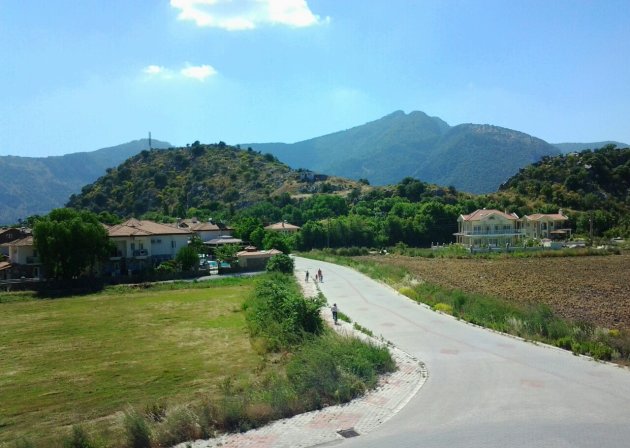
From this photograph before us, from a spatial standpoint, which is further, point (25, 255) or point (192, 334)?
point (25, 255)

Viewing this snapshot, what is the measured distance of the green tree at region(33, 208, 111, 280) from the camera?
4659 cm

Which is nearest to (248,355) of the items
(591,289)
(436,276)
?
(591,289)

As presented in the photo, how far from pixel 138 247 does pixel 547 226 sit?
62.5 meters

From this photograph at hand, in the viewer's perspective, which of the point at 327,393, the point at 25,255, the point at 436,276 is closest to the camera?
the point at 327,393

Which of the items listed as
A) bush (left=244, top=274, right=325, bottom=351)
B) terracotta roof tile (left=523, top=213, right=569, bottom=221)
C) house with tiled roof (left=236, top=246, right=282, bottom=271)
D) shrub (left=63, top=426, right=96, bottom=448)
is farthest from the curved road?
terracotta roof tile (left=523, top=213, right=569, bottom=221)

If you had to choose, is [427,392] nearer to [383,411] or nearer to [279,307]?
[383,411]

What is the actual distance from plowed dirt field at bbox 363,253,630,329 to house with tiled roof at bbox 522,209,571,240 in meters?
25.2

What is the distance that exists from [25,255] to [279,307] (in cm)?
A: 3827

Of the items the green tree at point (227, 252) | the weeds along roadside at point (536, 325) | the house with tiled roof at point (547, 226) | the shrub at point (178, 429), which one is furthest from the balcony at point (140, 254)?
the house with tiled roof at point (547, 226)

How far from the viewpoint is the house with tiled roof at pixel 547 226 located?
84125 millimetres

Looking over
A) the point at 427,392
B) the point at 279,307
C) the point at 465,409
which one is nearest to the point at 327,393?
the point at 427,392

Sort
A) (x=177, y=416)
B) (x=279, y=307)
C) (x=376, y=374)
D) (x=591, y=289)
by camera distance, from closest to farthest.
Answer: (x=177, y=416), (x=376, y=374), (x=279, y=307), (x=591, y=289)

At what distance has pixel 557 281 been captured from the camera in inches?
1471

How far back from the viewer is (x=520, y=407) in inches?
427
